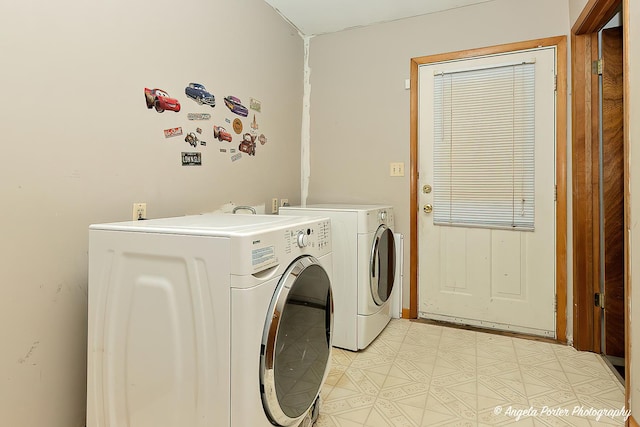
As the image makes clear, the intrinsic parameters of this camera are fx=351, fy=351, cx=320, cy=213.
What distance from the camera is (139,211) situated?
5.13 ft

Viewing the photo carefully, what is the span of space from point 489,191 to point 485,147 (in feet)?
1.01

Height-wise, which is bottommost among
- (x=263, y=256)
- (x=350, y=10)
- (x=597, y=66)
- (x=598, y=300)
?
(x=598, y=300)

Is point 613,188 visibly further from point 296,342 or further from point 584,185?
point 296,342

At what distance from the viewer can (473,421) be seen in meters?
1.45

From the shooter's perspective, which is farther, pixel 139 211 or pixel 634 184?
pixel 139 211

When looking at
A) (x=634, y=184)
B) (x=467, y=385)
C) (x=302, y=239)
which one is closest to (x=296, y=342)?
(x=302, y=239)

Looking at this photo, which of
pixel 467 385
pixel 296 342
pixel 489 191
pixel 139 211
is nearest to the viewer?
pixel 296 342

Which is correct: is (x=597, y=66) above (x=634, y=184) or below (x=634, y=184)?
above

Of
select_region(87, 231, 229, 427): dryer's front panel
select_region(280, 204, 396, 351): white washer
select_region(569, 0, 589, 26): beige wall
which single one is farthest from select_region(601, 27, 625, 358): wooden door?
select_region(87, 231, 229, 427): dryer's front panel

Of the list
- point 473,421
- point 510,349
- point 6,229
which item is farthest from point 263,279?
point 510,349

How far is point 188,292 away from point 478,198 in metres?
2.10

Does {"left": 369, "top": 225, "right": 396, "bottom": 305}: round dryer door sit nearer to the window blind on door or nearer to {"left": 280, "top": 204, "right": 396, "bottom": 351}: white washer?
{"left": 280, "top": 204, "right": 396, "bottom": 351}: white washer

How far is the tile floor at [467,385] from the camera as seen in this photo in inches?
58.1

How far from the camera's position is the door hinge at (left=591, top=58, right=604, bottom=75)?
6.69 feet
